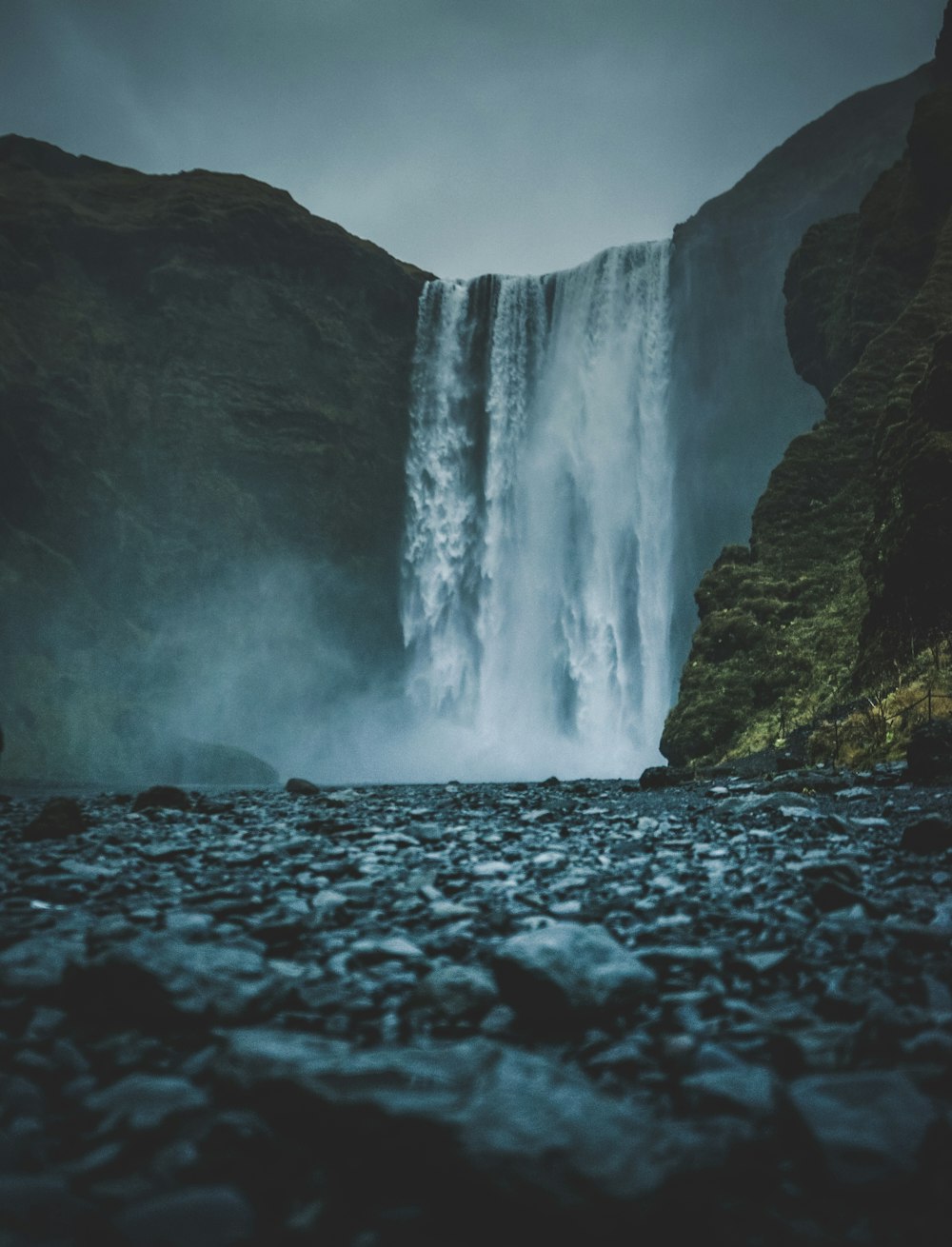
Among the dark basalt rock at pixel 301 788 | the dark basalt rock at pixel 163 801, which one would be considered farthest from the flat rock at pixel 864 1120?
the dark basalt rock at pixel 301 788

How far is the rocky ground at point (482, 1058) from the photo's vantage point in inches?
39.7

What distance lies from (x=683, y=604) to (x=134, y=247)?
39.4 metres

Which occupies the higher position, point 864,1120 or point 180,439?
point 180,439

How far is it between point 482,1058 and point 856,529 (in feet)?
75.5

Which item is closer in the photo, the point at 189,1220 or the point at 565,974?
the point at 189,1220

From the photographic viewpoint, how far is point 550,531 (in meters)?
39.6

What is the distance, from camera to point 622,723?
34.2 meters

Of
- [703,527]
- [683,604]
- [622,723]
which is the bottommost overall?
[622,723]

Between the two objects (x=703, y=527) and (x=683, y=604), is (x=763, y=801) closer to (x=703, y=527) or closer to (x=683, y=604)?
(x=683, y=604)

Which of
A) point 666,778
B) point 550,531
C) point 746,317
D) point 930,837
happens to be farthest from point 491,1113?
point 746,317

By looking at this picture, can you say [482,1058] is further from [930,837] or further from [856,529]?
[856,529]

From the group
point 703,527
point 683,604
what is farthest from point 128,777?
point 703,527

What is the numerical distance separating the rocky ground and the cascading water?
32.6 meters

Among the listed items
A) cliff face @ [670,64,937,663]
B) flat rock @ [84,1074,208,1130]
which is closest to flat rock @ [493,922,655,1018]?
flat rock @ [84,1074,208,1130]
